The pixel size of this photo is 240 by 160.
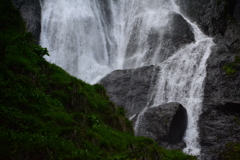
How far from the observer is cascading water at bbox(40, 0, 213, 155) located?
23047 mm

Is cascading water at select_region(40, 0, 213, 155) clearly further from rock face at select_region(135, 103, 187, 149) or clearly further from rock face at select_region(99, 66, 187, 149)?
rock face at select_region(135, 103, 187, 149)

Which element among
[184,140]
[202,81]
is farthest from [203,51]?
[184,140]

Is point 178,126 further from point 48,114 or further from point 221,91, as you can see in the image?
point 48,114

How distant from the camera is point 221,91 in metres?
20.1

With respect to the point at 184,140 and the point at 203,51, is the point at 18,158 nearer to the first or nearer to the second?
the point at 184,140

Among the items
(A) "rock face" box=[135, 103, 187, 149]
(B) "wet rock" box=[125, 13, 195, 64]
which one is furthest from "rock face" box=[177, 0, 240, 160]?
(B) "wet rock" box=[125, 13, 195, 64]

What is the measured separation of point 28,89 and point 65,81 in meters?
1.75

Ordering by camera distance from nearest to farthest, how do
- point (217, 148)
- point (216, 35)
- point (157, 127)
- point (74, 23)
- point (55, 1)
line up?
1. point (217, 148)
2. point (157, 127)
3. point (216, 35)
4. point (74, 23)
5. point (55, 1)

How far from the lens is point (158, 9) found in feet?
117

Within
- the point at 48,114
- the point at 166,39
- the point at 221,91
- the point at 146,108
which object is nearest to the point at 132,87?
the point at 146,108

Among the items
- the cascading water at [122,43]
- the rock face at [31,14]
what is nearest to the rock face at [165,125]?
the cascading water at [122,43]

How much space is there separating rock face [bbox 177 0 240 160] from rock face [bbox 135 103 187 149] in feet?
4.94

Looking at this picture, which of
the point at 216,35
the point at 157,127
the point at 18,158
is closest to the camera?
the point at 18,158

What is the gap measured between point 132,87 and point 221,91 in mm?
7722
